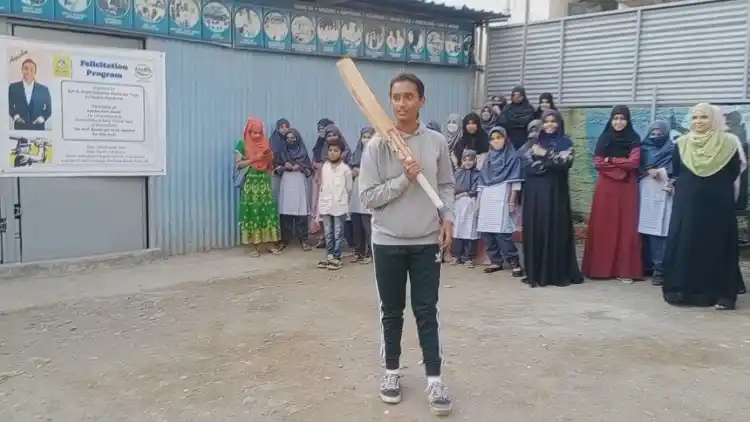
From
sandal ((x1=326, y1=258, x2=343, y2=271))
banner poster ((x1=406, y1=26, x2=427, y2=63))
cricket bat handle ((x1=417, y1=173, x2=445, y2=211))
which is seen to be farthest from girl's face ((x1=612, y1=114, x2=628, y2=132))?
cricket bat handle ((x1=417, y1=173, x2=445, y2=211))

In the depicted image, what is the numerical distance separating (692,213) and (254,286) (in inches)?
154

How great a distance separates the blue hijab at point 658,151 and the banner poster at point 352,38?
13.4 feet

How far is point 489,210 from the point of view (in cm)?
751

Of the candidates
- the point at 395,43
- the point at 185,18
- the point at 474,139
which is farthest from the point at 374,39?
the point at 185,18

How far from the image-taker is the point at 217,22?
831 centimetres

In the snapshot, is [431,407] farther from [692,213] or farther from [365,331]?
[692,213]

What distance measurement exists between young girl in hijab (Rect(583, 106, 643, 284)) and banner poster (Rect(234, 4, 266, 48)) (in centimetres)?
418

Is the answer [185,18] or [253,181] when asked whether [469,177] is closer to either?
[253,181]

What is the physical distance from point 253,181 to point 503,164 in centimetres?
286

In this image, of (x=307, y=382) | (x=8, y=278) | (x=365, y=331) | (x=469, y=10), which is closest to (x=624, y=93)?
(x=469, y=10)

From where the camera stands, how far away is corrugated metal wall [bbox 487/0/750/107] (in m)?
8.36

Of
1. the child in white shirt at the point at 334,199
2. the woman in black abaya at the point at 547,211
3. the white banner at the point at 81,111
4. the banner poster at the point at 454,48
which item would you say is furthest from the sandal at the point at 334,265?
the banner poster at the point at 454,48

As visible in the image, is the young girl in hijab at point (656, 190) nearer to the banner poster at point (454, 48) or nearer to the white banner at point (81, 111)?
the banner poster at point (454, 48)

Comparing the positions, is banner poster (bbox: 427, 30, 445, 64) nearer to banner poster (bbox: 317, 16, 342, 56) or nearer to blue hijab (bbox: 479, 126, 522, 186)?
banner poster (bbox: 317, 16, 342, 56)
